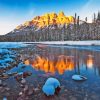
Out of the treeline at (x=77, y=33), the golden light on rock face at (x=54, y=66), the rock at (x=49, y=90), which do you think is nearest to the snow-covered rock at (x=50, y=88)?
the rock at (x=49, y=90)

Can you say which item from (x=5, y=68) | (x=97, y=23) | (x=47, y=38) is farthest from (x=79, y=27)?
(x=5, y=68)

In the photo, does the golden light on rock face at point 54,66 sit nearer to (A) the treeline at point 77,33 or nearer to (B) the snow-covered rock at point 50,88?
Answer: (B) the snow-covered rock at point 50,88

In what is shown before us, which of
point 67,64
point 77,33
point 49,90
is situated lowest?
point 67,64

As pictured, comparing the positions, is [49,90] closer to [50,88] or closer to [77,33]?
[50,88]

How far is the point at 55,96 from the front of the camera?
887 cm

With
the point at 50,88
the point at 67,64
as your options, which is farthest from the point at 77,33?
the point at 50,88

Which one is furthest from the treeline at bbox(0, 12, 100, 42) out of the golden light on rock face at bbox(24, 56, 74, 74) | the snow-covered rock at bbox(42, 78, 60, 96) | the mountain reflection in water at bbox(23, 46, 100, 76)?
the snow-covered rock at bbox(42, 78, 60, 96)

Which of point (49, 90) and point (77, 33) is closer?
point (49, 90)

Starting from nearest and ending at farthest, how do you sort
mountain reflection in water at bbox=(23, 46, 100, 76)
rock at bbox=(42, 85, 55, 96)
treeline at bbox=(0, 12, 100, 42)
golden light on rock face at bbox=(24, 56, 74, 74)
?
rock at bbox=(42, 85, 55, 96)
mountain reflection in water at bbox=(23, 46, 100, 76)
golden light on rock face at bbox=(24, 56, 74, 74)
treeline at bbox=(0, 12, 100, 42)

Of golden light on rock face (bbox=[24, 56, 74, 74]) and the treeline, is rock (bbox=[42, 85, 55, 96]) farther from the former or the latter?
the treeline

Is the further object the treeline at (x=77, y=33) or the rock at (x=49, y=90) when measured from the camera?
the treeline at (x=77, y=33)

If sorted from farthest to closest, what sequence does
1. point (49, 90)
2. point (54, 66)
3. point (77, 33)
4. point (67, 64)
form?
1. point (77, 33)
2. point (67, 64)
3. point (54, 66)
4. point (49, 90)

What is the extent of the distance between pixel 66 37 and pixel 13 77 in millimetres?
103185

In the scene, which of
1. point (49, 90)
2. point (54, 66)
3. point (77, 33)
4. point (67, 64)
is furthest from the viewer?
point (77, 33)
